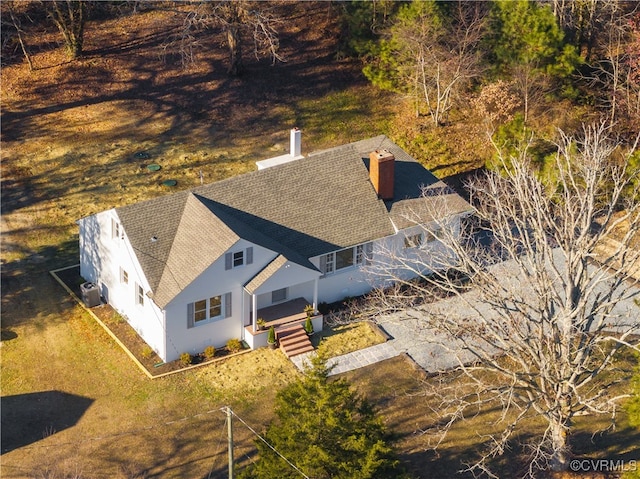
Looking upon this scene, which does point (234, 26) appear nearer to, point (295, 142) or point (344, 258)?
point (295, 142)

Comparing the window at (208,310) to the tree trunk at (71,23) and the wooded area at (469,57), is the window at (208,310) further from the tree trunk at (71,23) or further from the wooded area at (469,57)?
the tree trunk at (71,23)

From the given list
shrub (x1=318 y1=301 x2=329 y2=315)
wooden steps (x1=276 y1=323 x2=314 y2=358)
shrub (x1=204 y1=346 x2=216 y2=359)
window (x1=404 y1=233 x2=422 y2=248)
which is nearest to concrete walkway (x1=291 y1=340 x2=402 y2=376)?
wooden steps (x1=276 y1=323 x2=314 y2=358)

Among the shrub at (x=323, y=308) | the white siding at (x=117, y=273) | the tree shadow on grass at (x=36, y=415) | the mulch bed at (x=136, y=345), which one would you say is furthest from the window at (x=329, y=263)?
the tree shadow on grass at (x=36, y=415)

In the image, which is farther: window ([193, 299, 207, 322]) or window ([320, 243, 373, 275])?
window ([320, 243, 373, 275])

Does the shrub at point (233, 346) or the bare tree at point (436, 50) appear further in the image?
the bare tree at point (436, 50)

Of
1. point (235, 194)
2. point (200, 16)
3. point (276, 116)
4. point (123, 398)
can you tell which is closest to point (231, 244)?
point (235, 194)

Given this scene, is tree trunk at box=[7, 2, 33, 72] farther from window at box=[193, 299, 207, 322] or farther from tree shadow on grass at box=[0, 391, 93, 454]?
tree shadow on grass at box=[0, 391, 93, 454]

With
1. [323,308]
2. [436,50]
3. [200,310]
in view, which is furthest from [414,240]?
[436,50]
